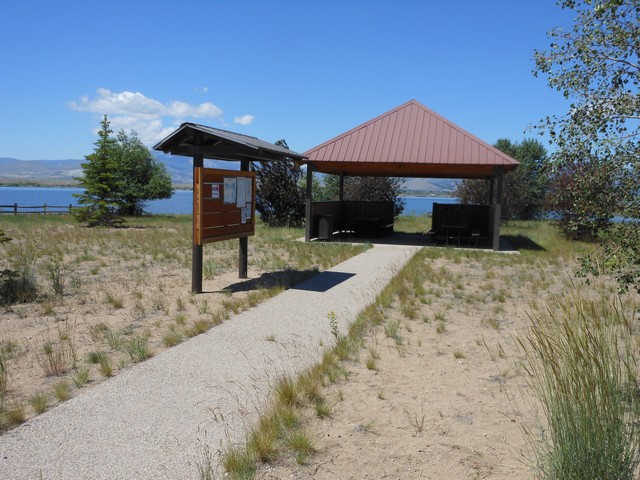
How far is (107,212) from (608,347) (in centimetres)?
3055

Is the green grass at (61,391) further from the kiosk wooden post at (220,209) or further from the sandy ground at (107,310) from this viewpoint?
the kiosk wooden post at (220,209)

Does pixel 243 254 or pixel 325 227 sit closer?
pixel 243 254

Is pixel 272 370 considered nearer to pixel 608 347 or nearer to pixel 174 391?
pixel 174 391

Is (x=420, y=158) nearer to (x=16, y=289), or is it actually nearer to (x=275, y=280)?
(x=275, y=280)

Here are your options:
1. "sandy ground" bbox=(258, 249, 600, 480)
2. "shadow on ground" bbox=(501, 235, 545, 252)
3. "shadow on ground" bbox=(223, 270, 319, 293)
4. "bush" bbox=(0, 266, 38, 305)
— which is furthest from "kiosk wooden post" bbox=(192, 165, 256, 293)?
"shadow on ground" bbox=(501, 235, 545, 252)

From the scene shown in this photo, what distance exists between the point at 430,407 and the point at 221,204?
662 centimetres

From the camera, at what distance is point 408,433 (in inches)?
165

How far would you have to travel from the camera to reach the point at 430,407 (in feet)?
15.5

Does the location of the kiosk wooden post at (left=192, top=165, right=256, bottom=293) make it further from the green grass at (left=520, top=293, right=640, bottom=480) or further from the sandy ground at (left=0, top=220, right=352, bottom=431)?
the green grass at (left=520, top=293, right=640, bottom=480)

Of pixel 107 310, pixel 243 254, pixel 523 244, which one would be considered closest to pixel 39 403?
pixel 107 310

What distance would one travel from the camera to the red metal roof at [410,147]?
17516 millimetres

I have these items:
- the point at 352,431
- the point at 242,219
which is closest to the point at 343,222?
the point at 242,219

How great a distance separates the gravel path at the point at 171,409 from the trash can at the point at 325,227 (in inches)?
454

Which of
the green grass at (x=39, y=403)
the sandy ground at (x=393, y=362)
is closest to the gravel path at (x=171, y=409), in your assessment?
the green grass at (x=39, y=403)
